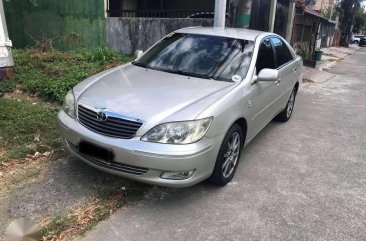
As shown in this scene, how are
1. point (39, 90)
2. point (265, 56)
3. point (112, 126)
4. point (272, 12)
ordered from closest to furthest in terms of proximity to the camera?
1. point (112, 126)
2. point (265, 56)
3. point (39, 90)
4. point (272, 12)

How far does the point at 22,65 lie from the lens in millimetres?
6895

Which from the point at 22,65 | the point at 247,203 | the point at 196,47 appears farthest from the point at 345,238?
the point at 22,65

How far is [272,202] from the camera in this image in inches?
138

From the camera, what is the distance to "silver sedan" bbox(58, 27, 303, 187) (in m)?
3.00

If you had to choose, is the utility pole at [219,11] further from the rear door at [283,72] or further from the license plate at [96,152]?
the license plate at [96,152]

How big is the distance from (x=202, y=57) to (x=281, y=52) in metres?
1.67

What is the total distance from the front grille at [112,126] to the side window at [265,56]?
6.11 feet

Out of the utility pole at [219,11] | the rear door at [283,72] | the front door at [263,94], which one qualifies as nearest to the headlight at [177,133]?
the front door at [263,94]

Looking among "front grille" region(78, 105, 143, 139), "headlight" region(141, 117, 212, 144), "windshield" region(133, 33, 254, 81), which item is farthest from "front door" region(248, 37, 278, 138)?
"front grille" region(78, 105, 143, 139)

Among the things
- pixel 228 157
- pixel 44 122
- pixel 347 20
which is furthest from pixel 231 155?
pixel 347 20

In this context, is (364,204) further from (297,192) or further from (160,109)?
(160,109)

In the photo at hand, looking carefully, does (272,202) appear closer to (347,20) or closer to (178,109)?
(178,109)

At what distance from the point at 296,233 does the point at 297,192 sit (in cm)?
75

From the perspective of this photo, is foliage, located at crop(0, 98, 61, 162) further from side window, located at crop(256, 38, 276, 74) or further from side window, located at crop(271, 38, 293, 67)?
side window, located at crop(271, 38, 293, 67)
